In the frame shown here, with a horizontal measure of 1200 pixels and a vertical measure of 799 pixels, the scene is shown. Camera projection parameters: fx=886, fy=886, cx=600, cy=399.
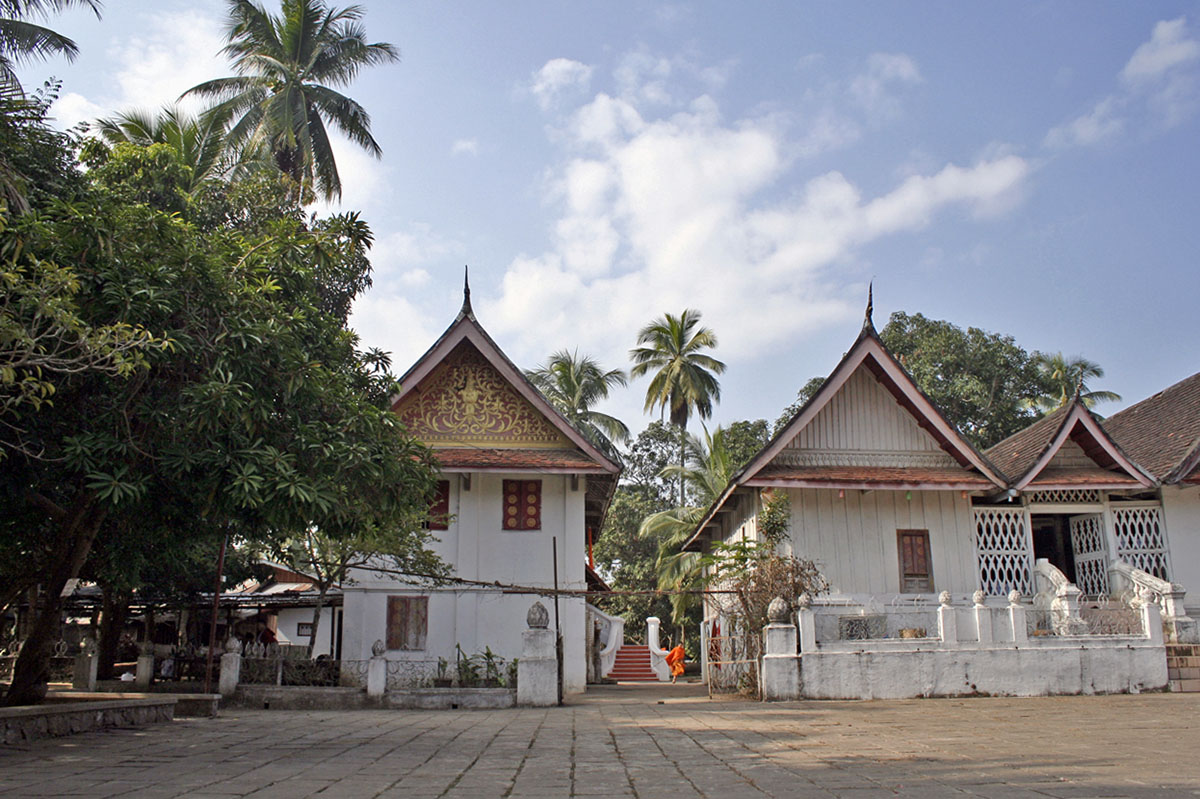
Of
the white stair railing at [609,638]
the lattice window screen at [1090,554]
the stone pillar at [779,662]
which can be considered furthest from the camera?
the white stair railing at [609,638]

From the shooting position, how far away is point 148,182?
1374 centimetres

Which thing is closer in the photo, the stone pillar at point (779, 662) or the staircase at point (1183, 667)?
the stone pillar at point (779, 662)

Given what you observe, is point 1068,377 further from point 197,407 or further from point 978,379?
point 197,407

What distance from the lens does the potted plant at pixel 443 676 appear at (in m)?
15.0

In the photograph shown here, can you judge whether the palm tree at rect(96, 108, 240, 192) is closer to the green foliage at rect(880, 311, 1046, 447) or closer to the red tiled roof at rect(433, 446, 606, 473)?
the red tiled roof at rect(433, 446, 606, 473)

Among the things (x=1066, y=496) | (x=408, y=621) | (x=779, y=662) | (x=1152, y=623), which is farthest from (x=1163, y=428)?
(x=408, y=621)

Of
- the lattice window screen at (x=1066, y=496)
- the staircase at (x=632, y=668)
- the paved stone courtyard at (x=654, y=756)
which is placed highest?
the lattice window screen at (x=1066, y=496)

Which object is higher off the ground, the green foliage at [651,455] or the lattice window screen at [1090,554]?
the green foliage at [651,455]

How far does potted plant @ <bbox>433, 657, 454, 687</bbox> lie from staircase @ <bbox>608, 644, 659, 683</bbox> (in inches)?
435

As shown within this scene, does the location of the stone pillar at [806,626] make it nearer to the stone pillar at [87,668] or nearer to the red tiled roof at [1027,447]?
the red tiled roof at [1027,447]

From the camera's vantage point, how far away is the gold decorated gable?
651 inches

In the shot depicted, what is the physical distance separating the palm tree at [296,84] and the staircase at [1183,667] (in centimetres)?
2176

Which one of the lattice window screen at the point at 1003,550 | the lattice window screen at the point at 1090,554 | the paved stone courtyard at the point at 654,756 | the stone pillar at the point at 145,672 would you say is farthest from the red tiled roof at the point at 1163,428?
the stone pillar at the point at 145,672

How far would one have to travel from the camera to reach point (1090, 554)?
16.8 meters
